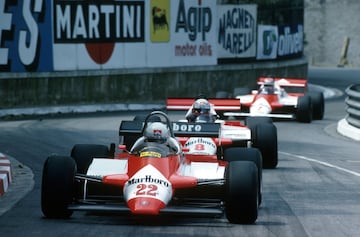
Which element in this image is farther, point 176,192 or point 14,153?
point 14,153

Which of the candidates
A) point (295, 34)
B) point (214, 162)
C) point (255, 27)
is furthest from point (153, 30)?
point (214, 162)

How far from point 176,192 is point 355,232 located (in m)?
2.16

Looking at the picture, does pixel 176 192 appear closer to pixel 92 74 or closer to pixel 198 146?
pixel 198 146

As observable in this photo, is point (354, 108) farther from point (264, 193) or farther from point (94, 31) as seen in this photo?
point (264, 193)

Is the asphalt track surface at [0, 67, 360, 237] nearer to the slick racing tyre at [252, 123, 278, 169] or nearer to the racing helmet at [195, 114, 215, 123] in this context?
the slick racing tyre at [252, 123, 278, 169]

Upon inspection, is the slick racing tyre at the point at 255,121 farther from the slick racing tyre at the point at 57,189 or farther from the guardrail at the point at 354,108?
the guardrail at the point at 354,108

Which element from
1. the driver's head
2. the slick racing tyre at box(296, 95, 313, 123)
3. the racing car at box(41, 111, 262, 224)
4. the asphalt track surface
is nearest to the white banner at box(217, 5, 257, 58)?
the slick racing tyre at box(296, 95, 313, 123)

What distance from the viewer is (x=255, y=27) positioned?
40.5m

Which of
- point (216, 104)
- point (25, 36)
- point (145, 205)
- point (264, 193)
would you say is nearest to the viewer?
point (145, 205)

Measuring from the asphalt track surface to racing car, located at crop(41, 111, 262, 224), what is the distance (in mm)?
167

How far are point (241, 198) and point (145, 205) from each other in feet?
3.28

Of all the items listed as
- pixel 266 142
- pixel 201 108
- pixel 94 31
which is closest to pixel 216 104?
pixel 201 108

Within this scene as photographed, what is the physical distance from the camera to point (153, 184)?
473 inches

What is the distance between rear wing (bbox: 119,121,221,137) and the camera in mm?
14492
